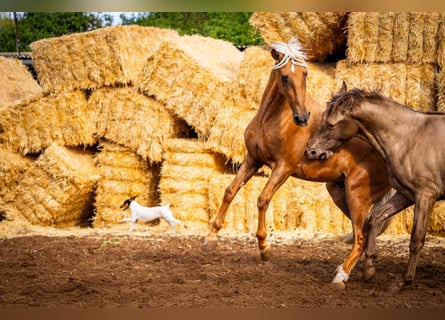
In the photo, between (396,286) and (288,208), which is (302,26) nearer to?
(288,208)

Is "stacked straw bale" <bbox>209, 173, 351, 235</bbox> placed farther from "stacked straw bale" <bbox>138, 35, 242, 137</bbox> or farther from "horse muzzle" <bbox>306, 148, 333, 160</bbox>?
"horse muzzle" <bbox>306, 148, 333, 160</bbox>

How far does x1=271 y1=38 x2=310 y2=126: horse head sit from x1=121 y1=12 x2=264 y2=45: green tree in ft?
19.9

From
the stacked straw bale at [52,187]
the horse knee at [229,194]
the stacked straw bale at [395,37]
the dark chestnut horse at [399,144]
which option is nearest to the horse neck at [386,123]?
the dark chestnut horse at [399,144]

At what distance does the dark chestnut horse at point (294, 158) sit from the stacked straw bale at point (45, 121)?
3210 mm

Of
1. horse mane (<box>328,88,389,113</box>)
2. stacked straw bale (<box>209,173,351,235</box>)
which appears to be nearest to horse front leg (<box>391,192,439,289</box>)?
horse mane (<box>328,88,389,113</box>)

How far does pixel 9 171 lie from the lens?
8.31 metres

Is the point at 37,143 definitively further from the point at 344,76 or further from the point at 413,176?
the point at 413,176

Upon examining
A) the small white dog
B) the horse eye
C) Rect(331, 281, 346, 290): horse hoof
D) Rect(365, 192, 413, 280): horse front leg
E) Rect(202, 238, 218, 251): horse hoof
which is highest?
the horse eye

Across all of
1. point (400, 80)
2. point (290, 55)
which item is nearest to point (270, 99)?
point (290, 55)

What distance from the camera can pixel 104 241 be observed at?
7.26m

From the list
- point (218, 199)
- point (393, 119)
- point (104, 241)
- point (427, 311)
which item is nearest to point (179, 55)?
point (218, 199)

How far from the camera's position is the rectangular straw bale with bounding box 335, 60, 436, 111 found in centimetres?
738

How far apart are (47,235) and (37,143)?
4.33 feet

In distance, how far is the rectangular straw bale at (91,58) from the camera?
321 inches
